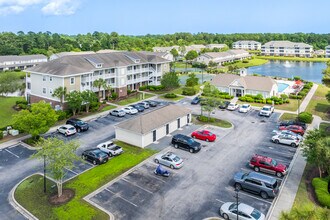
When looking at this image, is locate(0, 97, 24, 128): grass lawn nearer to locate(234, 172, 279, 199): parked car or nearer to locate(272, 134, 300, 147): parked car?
locate(234, 172, 279, 199): parked car

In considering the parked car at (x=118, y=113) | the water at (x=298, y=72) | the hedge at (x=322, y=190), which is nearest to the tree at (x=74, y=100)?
the parked car at (x=118, y=113)

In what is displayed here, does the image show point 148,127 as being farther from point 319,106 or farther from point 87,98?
point 319,106

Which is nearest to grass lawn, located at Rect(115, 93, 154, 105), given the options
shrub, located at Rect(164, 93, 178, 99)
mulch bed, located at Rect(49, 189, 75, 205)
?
shrub, located at Rect(164, 93, 178, 99)

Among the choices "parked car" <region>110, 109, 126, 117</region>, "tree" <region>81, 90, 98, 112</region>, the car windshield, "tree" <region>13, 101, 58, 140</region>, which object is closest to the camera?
the car windshield

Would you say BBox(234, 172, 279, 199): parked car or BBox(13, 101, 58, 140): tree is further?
BBox(13, 101, 58, 140): tree

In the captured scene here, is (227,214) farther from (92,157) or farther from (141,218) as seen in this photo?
(92,157)

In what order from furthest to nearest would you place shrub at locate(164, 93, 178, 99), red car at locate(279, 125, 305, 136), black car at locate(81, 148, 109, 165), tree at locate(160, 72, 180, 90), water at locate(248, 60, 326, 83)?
water at locate(248, 60, 326, 83) < tree at locate(160, 72, 180, 90) < shrub at locate(164, 93, 178, 99) < red car at locate(279, 125, 305, 136) < black car at locate(81, 148, 109, 165)

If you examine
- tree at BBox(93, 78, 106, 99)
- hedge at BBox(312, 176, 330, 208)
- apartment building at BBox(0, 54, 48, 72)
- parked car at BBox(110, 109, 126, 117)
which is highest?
apartment building at BBox(0, 54, 48, 72)
